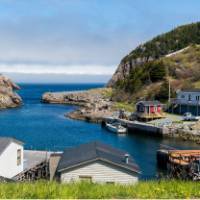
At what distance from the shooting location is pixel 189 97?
8938cm

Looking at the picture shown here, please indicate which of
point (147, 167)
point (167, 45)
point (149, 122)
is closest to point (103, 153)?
point (147, 167)

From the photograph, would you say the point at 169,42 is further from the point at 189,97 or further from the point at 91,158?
the point at 91,158

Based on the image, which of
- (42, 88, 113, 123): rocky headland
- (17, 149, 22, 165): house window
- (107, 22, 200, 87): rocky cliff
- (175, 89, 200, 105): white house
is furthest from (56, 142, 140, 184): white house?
(107, 22, 200, 87): rocky cliff

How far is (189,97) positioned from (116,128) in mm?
18464

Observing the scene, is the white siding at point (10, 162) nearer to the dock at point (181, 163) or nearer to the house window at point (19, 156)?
the house window at point (19, 156)

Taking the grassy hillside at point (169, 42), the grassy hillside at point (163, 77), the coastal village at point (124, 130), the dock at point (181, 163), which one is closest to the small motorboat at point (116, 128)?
the coastal village at point (124, 130)

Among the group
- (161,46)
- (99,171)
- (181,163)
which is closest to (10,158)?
(99,171)

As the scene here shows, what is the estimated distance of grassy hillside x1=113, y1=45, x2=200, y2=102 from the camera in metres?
112

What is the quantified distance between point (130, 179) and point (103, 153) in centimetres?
246

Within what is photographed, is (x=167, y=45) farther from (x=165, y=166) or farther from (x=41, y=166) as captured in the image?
(x=41, y=166)

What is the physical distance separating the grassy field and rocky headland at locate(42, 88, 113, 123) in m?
81.4

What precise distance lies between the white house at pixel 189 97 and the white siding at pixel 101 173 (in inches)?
2516

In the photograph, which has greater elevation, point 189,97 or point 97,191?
point 189,97

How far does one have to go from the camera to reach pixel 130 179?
2412 cm
